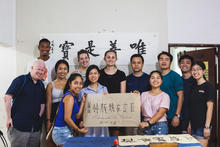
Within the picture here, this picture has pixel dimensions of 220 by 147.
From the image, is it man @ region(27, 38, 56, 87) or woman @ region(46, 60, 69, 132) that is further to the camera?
man @ region(27, 38, 56, 87)

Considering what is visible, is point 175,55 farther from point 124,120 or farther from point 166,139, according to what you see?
point 166,139

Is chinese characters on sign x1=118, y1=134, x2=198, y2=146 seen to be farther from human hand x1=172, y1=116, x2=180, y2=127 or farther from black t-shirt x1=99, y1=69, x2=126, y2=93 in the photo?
black t-shirt x1=99, y1=69, x2=126, y2=93

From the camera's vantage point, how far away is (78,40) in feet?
10.1

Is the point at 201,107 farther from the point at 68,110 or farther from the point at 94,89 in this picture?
the point at 68,110

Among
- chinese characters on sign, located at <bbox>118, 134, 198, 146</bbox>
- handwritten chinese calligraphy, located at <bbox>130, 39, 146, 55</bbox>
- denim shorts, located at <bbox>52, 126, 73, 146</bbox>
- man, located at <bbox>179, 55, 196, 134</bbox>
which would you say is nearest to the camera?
chinese characters on sign, located at <bbox>118, 134, 198, 146</bbox>

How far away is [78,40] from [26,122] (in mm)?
1477

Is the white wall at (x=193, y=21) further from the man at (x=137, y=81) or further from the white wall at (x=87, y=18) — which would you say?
the man at (x=137, y=81)

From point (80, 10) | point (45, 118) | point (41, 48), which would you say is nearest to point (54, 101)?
point (45, 118)

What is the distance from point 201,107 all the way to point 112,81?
1188 millimetres

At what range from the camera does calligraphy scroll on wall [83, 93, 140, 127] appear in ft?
7.43

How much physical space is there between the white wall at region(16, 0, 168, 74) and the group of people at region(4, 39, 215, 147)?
2.12 feet

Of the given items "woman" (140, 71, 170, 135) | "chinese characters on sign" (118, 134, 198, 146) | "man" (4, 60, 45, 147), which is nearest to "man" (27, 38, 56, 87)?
"man" (4, 60, 45, 147)

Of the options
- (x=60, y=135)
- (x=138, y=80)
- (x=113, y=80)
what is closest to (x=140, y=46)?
(x=138, y=80)

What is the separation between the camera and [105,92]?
7.54ft
